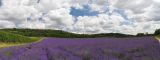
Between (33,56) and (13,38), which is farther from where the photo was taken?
(13,38)

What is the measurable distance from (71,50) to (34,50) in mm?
1293

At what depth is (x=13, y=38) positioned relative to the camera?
44.1 metres

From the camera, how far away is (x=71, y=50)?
13.3 m

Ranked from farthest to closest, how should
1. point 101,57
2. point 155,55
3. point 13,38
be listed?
point 13,38 < point 155,55 < point 101,57

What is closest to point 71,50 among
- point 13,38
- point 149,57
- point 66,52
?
point 66,52

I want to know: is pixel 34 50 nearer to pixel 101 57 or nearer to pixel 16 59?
pixel 16 59

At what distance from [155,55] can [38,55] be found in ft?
12.9

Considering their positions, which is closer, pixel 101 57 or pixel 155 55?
pixel 101 57

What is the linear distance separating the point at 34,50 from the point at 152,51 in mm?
4125

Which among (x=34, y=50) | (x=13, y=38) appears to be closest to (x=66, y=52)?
(x=34, y=50)

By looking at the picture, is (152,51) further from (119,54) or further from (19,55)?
(19,55)

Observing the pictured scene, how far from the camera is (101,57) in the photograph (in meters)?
12.1

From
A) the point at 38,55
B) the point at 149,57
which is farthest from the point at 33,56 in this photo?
the point at 149,57

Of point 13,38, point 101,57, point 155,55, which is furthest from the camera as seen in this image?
point 13,38
